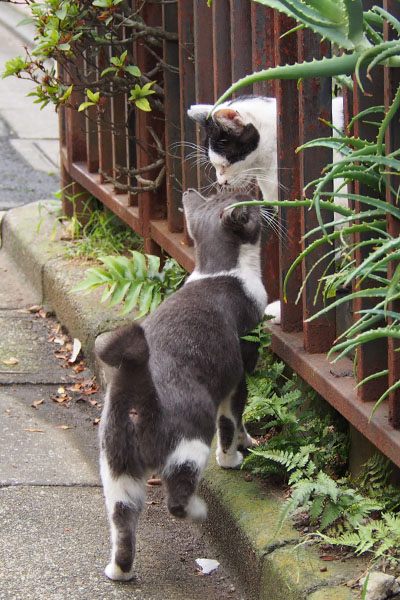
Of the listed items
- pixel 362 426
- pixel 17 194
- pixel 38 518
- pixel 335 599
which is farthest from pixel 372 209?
pixel 17 194

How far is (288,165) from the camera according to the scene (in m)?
3.40

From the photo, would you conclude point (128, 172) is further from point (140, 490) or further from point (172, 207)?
point (140, 490)

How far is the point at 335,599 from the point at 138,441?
777 mm

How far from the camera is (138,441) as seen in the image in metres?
2.87

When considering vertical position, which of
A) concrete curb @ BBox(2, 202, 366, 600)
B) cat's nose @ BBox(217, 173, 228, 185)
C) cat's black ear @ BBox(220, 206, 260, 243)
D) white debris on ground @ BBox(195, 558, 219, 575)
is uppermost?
cat's nose @ BBox(217, 173, 228, 185)

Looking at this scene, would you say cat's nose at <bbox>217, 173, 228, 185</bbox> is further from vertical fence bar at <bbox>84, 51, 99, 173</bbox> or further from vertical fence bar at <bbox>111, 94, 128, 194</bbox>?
vertical fence bar at <bbox>84, 51, 99, 173</bbox>

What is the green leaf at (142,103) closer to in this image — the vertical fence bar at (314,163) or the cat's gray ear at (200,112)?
the cat's gray ear at (200,112)

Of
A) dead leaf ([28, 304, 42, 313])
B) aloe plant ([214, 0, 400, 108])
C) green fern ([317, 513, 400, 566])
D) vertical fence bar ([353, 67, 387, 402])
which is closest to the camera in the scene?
aloe plant ([214, 0, 400, 108])

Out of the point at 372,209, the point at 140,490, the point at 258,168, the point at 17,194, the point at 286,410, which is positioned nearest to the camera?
the point at 372,209

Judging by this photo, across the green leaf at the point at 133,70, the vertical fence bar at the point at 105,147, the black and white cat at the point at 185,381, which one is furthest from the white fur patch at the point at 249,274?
the vertical fence bar at the point at 105,147

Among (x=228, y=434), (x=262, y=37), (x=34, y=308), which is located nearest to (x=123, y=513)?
(x=228, y=434)

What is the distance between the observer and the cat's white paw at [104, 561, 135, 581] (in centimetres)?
291

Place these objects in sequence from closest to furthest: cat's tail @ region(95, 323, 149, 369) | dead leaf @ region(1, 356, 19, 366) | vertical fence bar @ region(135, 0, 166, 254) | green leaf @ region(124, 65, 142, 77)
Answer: cat's tail @ region(95, 323, 149, 369) → green leaf @ region(124, 65, 142, 77) → vertical fence bar @ region(135, 0, 166, 254) → dead leaf @ region(1, 356, 19, 366)

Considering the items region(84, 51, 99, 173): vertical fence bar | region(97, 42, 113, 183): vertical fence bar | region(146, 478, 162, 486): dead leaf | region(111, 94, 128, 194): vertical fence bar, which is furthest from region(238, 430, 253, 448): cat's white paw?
region(84, 51, 99, 173): vertical fence bar
